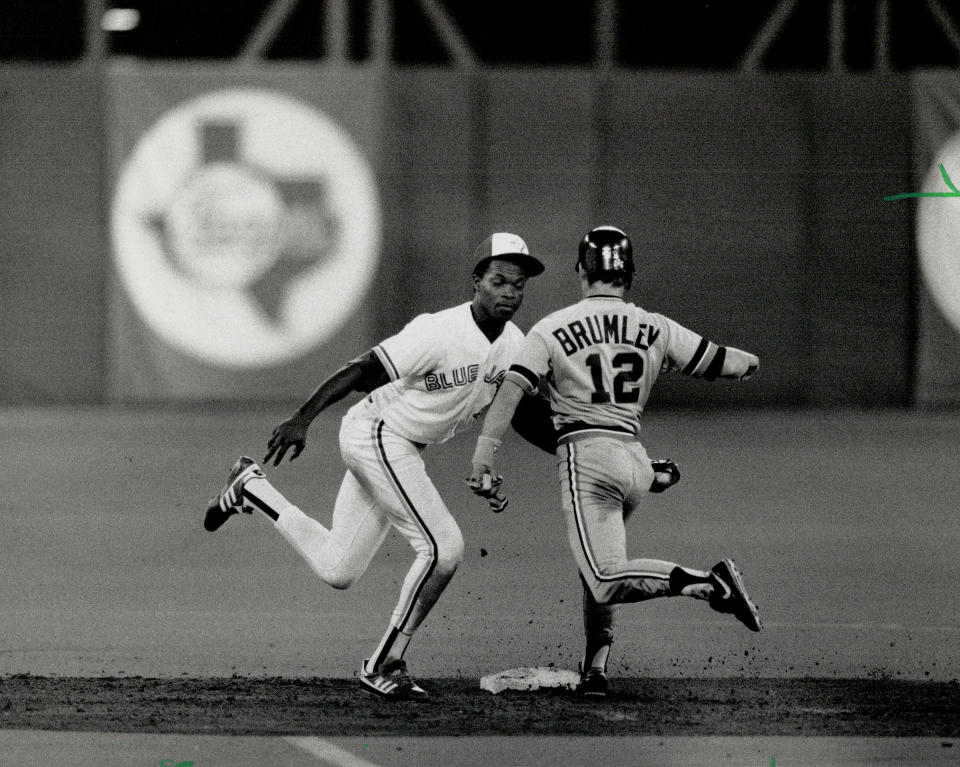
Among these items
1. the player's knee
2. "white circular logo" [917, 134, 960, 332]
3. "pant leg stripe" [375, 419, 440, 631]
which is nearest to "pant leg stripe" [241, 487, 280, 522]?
"pant leg stripe" [375, 419, 440, 631]

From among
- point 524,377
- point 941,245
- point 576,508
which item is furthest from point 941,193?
point 524,377

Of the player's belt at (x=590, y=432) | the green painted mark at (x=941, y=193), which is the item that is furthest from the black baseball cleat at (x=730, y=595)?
the green painted mark at (x=941, y=193)

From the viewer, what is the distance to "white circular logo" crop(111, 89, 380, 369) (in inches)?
835

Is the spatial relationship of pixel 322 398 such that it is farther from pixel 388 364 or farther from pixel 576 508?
pixel 576 508

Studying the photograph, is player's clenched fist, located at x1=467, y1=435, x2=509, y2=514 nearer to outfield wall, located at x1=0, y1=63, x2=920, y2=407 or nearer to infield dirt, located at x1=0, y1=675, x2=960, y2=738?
infield dirt, located at x1=0, y1=675, x2=960, y2=738

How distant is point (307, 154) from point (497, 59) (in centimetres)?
342

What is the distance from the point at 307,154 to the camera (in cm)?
2142

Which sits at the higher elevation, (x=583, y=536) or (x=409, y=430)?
(x=409, y=430)

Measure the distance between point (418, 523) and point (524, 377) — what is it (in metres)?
0.82

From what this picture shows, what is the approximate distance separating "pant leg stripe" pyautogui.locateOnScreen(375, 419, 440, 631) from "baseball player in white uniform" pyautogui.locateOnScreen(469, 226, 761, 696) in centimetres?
46

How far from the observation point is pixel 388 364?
7188 millimetres

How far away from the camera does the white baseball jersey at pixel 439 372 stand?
720cm

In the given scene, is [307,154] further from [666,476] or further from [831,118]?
[666,476]

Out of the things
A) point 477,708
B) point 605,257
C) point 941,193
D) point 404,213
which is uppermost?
point 941,193
